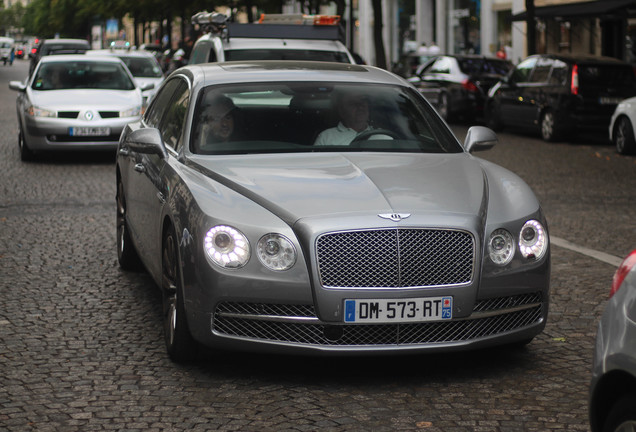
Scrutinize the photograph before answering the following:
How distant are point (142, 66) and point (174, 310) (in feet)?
65.8

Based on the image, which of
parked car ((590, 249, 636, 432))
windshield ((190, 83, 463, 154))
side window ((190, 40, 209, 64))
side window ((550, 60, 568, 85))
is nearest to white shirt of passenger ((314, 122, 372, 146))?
windshield ((190, 83, 463, 154))

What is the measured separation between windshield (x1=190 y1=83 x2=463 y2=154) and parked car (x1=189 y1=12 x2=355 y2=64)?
827 cm

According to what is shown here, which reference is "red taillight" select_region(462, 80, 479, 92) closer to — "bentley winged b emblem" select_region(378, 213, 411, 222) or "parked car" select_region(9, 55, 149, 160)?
"parked car" select_region(9, 55, 149, 160)

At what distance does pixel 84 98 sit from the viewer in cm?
1689

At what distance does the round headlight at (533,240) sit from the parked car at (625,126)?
42.0ft

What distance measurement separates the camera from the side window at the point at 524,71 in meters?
22.1

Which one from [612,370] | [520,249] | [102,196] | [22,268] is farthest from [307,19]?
[612,370]

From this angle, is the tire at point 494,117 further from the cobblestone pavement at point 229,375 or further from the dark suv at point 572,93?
the cobblestone pavement at point 229,375

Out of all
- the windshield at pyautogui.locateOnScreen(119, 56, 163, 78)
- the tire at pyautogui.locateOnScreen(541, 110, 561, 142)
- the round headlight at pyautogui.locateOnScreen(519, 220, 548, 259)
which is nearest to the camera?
the round headlight at pyautogui.locateOnScreen(519, 220, 548, 259)

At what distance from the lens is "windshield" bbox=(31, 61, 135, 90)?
17.6 m

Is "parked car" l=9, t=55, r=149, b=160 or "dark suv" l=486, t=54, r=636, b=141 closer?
"parked car" l=9, t=55, r=149, b=160

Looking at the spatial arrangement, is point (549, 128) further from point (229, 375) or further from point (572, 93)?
point (229, 375)

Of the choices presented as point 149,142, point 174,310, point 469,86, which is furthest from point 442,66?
point 174,310

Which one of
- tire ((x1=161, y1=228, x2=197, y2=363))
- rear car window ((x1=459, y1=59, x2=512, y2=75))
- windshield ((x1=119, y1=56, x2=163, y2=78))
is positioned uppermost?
tire ((x1=161, y1=228, x2=197, y2=363))
